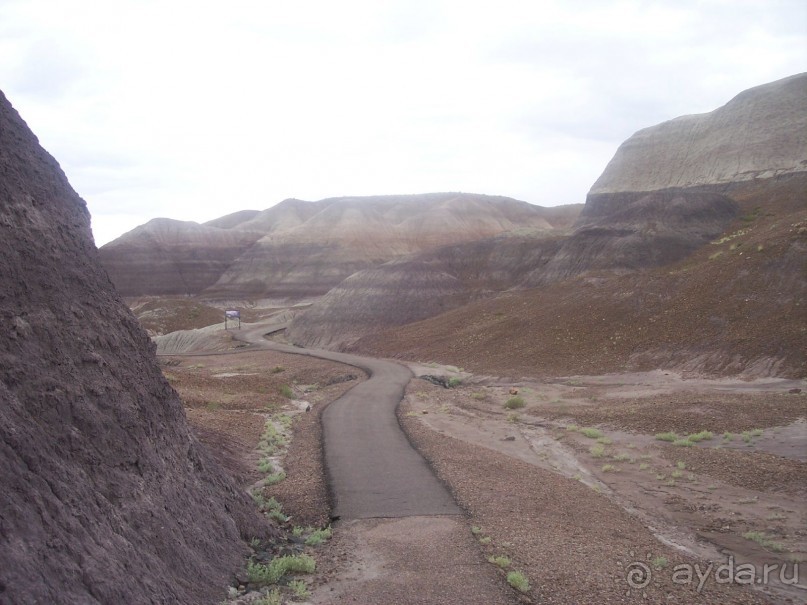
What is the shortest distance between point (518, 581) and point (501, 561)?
640 mm

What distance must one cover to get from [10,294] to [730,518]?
14.2 m

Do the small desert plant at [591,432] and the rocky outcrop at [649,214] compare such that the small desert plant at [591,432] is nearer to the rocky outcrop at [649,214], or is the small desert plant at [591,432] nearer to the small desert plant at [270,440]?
the small desert plant at [270,440]

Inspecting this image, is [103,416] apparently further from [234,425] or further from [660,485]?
[660,485]

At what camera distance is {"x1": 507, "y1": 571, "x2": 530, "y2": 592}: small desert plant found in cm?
856

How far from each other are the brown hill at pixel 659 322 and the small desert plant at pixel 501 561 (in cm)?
2485

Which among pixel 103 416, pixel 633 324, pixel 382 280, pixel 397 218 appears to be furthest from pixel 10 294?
pixel 397 218

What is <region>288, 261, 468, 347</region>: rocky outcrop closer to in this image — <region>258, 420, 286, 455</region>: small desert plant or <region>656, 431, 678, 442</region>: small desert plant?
<region>258, 420, 286, 455</region>: small desert plant

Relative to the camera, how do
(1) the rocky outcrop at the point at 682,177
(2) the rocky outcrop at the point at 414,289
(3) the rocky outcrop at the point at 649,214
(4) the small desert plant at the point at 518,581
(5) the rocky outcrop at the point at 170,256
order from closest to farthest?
1. (4) the small desert plant at the point at 518,581
2. (1) the rocky outcrop at the point at 682,177
3. (3) the rocky outcrop at the point at 649,214
4. (2) the rocky outcrop at the point at 414,289
5. (5) the rocky outcrop at the point at 170,256

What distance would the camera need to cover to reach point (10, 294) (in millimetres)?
7699

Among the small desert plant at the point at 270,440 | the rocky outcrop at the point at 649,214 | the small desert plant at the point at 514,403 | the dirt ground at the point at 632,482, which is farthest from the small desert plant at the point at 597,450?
the rocky outcrop at the point at 649,214

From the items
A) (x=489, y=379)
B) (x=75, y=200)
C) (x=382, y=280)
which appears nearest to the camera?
(x=75, y=200)

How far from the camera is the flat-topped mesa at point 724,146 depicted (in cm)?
6875

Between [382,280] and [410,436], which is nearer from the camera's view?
[410,436]

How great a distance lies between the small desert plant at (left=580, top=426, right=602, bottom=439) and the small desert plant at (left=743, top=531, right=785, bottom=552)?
8.75 metres
